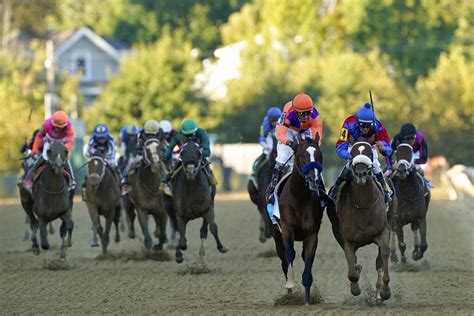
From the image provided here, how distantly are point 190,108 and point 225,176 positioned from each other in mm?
4103

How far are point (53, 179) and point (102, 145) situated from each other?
2.49 metres

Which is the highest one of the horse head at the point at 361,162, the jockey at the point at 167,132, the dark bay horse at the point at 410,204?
the jockey at the point at 167,132

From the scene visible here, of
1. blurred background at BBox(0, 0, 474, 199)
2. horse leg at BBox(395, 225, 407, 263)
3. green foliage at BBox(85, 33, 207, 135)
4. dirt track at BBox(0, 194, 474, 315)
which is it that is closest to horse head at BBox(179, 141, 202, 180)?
dirt track at BBox(0, 194, 474, 315)

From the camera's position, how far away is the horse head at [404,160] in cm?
1628

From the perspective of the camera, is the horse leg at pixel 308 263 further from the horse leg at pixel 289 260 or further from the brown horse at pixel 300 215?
the horse leg at pixel 289 260

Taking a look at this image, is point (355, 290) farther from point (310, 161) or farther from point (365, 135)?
point (365, 135)

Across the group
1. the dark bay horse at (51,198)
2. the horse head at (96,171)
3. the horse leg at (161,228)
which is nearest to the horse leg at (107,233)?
the horse head at (96,171)

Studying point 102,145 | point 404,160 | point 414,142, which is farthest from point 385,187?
point 102,145

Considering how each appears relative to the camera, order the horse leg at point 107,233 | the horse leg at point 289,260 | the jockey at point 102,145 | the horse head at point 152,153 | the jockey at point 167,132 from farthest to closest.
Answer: the jockey at point 167,132 < the jockey at point 102,145 < the horse leg at point 107,233 < the horse head at point 152,153 < the horse leg at point 289,260

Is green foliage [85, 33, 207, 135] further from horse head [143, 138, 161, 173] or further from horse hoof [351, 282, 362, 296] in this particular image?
horse hoof [351, 282, 362, 296]

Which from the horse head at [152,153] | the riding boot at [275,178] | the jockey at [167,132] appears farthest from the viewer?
the jockey at [167,132]

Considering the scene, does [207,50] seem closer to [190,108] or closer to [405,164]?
[190,108]

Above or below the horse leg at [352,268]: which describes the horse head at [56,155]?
above

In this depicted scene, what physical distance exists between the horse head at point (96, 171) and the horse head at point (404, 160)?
5.43m
